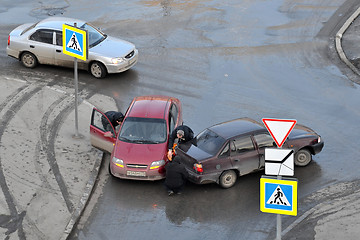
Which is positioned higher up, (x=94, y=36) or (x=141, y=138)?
(x=141, y=138)

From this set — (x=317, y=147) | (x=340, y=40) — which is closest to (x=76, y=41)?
(x=317, y=147)

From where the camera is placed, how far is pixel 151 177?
671 inches

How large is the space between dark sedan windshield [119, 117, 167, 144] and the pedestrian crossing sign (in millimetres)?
6026

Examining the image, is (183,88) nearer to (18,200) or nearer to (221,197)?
(221,197)

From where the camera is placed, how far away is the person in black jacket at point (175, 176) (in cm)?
1655

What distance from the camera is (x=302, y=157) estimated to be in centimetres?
1803

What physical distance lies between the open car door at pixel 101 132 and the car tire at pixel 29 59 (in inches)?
262

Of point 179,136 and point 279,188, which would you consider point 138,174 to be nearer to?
point 179,136

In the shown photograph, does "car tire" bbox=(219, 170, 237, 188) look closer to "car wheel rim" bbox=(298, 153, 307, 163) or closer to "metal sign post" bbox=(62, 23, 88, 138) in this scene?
"car wheel rim" bbox=(298, 153, 307, 163)

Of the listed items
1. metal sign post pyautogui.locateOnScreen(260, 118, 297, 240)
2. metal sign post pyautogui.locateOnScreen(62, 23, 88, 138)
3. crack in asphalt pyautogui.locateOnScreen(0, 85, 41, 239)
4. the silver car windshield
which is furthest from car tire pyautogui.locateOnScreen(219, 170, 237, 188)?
the silver car windshield

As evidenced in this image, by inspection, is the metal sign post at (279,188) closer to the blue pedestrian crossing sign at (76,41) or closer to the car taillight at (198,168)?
the car taillight at (198,168)

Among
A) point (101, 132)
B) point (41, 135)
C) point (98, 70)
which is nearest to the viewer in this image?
point (101, 132)

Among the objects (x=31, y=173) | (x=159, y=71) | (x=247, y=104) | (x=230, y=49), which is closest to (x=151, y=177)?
(x=31, y=173)

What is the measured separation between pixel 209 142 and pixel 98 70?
759cm
